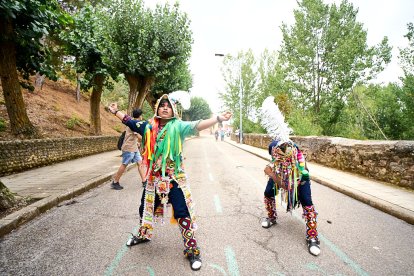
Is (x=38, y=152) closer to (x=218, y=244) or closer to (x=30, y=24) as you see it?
(x=30, y=24)

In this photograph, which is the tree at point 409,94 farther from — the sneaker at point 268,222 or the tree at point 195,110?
the tree at point 195,110

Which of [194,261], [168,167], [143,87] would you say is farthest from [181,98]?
[143,87]

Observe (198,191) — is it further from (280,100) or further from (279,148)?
(280,100)

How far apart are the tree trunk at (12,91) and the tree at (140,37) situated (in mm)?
4521

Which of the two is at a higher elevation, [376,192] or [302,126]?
[302,126]

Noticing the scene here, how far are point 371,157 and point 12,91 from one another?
1289 centimetres

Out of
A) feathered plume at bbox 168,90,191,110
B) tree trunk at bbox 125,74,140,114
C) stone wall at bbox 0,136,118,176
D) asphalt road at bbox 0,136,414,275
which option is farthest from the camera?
tree trunk at bbox 125,74,140,114

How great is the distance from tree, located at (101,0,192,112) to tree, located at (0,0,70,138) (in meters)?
3.31

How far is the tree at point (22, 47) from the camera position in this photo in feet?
25.8

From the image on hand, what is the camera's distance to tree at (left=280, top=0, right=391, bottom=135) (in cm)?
1683

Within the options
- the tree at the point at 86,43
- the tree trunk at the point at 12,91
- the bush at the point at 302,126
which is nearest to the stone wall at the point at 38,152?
the tree trunk at the point at 12,91

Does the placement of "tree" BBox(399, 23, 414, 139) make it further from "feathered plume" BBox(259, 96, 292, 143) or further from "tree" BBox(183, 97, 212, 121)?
"tree" BBox(183, 97, 212, 121)

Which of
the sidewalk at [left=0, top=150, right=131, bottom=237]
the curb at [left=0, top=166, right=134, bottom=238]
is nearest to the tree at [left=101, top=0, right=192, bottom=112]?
the sidewalk at [left=0, top=150, right=131, bottom=237]

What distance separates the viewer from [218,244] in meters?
3.27
